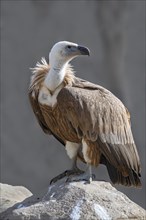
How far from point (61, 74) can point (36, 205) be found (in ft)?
4.85

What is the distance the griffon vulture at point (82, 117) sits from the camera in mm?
9148

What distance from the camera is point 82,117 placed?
9148 millimetres

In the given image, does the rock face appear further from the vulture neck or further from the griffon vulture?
the vulture neck

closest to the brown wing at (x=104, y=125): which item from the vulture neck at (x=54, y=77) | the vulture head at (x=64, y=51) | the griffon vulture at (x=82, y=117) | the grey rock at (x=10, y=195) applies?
the griffon vulture at (x=82, y=117)

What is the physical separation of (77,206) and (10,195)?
8.13 ft

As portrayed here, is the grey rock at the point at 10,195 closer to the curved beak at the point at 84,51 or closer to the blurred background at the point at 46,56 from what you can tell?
the curved beak at the point at 84,51

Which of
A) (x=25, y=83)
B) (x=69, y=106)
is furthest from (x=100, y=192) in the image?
(x=25, y=83)

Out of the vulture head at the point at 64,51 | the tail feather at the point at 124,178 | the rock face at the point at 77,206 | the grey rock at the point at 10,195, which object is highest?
the vulture head at the point at 64,51

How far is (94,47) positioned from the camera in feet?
44.1

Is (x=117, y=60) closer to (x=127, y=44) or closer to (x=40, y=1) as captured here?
(x=127, y=44)

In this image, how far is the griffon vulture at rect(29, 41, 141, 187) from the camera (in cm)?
915

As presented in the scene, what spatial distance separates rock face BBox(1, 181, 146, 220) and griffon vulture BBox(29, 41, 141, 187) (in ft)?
1.98

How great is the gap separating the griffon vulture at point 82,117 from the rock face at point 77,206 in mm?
604

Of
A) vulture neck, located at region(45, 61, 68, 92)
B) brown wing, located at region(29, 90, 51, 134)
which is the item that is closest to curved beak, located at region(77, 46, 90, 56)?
vulture neck, located at region(45, 61, 68, 92)
